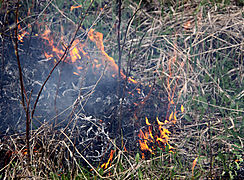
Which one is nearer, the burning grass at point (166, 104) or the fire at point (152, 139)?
the burning grass at point (166, 104)

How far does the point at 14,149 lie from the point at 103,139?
0.67m

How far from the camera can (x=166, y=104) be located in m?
2.13

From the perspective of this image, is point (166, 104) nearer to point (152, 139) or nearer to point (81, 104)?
point (152, 139)

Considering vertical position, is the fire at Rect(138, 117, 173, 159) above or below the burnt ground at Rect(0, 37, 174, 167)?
below

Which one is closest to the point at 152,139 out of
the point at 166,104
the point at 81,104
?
the point at 166,104

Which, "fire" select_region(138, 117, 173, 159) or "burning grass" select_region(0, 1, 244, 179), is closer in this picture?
"burning grass" select_region(0, 1, 244, 179)

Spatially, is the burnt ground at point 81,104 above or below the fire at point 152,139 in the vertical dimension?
above

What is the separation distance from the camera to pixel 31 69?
2227mm

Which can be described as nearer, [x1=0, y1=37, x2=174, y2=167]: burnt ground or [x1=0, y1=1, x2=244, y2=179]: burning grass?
[x1=0, y1=1, x2=244, y2=179]: burning grass

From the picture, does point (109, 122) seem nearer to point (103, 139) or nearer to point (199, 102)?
point (103, 139)

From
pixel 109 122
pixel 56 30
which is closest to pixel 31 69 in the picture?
pixel 56 30

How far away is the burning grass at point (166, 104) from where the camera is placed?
1673mm

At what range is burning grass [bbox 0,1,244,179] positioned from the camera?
5.49ft

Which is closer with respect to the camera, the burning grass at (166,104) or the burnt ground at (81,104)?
the burning grass at (166,104)
